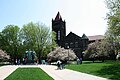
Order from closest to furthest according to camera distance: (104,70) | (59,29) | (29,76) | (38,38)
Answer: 1. (29,76)
2. (104,70)
3. (38,38)
4. (59,29)

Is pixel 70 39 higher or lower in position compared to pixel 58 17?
lower

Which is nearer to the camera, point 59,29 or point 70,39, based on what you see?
point 70,39

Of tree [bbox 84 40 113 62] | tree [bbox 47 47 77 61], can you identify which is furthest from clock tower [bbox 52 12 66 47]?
tree [bbox 47 47 77 61]

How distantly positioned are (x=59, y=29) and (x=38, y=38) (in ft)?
67.3

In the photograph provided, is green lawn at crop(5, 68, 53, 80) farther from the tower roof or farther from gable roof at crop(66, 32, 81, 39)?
the tower roof

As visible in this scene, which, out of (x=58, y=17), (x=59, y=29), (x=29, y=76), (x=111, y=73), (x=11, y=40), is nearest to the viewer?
(x=29, y=76)

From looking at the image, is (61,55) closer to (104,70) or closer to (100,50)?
(100,50)

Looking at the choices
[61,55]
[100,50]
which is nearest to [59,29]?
[61,55]

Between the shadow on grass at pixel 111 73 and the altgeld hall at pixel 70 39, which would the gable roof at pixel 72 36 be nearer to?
the altgeld hall at pixel 70 39

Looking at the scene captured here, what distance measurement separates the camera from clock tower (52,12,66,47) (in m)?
95.2

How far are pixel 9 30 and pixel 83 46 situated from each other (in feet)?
91.5

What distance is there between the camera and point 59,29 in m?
95.9

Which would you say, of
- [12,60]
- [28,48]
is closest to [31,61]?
[28,48]

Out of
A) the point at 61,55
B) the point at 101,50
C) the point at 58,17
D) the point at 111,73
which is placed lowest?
the point at 111,73
